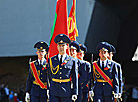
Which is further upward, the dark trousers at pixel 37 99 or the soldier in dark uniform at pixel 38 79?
the soldier in dark uniform at pixel 38 79

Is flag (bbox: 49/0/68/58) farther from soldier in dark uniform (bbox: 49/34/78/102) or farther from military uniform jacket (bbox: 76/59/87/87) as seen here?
soldier in dark uniform (bbox: 49/34/78/102)

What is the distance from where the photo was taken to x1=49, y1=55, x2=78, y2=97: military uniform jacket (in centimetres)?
616

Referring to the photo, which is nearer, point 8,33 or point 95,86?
point 95,86

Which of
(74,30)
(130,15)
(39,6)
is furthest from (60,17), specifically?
(130,15)

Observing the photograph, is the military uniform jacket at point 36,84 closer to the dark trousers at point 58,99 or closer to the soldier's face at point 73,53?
the soldier's face at point 73,53

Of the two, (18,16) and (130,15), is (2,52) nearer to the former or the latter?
(18,16)

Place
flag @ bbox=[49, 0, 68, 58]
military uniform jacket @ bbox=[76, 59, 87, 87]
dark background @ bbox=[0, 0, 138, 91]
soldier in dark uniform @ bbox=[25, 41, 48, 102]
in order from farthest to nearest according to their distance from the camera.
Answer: dark background @ bbox=[0, 0, 138, 91] < flag @ bbox=[49, 0, 68, 58] < military uniform jacket @ bbox=[76, 59, 87, 87] < soldier in dark uniform @ bbox=[25, 41, 48, 102]

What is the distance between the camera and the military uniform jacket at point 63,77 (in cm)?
616

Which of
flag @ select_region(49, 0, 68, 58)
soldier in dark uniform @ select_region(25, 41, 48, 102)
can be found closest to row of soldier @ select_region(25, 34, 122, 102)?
soldier in dark uniform @ select_region(25, 41, 48, 102)

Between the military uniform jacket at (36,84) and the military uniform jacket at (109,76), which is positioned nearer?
the military uniform jacket at (109,76)

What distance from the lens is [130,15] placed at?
13.6 m

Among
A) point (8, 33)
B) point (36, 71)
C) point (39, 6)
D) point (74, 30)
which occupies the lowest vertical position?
point (36, 71)

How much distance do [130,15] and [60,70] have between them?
310 inches

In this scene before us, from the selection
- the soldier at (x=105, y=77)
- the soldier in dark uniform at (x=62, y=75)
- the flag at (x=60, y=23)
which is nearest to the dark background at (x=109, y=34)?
the flag at (x=60, y=23)
